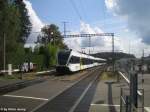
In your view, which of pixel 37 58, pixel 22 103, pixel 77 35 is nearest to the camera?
pixel 22 103

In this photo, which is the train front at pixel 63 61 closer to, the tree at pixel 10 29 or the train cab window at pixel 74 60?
the train cab window at pixel 74 60

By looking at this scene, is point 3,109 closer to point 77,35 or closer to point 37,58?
point 37,58

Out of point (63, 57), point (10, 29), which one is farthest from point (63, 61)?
point (10, 29)

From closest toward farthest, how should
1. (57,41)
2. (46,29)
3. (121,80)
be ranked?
(121,80), (57,41), (46,29)

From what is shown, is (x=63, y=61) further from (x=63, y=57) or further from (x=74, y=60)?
(x=74, y=60)

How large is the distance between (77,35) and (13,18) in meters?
22.2

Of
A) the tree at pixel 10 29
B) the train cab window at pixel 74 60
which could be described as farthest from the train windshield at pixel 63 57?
the tree at pixel 10 29

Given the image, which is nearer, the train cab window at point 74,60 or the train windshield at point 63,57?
the train windshield at point 63,57

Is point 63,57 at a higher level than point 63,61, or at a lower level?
higher

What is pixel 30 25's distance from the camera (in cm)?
13100

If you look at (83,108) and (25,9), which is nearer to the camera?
(83,108)

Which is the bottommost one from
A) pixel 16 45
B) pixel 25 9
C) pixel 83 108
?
pixel 83 108

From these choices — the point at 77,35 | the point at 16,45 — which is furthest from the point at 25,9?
the point at 16,45

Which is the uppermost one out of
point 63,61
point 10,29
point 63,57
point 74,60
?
point 10,29
